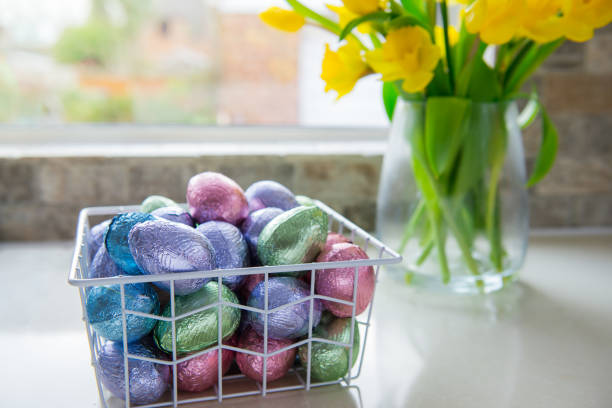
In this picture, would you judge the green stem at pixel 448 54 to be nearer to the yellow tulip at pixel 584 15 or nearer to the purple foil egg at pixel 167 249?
the yellow tulip at pixel 584 15

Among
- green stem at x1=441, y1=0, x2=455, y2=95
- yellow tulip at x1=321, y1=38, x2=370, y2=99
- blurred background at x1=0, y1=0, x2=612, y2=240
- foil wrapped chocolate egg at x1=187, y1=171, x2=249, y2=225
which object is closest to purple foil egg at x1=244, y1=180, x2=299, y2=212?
foil wrapped chocolate egg at x1=187, y1=171, x2=249, y2=225

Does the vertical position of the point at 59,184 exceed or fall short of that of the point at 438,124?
it falls short

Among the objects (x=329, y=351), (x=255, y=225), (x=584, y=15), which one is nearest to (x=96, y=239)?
(x=255, y=225)

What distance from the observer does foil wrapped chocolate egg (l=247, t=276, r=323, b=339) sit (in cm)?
56

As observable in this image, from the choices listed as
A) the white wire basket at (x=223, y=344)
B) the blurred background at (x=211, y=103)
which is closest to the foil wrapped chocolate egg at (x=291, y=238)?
the white wire basket at (x=223, y=344)

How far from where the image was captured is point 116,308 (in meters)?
0.53

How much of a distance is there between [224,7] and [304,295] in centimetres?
86

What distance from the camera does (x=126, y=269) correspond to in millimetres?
552

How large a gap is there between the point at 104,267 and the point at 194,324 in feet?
0.37

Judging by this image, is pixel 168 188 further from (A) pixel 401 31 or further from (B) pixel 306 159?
(A) pixel 401 31

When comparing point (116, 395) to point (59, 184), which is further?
point (59, 184)

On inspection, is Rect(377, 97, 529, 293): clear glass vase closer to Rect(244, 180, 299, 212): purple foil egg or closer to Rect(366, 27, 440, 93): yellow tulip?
Rect(366, 27, 440, 93): yellow tulip

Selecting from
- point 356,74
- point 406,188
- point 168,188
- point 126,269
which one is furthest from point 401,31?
point 168,188

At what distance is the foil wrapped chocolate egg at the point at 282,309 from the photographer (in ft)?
1.84
